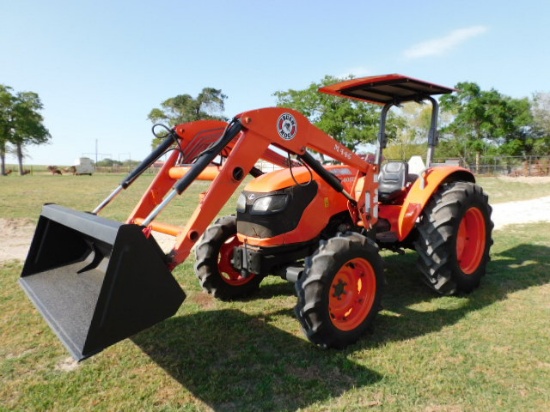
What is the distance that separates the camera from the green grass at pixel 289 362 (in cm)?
268

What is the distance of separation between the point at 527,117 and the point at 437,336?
46005mm

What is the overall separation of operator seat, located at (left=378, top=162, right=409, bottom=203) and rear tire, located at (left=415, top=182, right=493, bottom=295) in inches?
19.6

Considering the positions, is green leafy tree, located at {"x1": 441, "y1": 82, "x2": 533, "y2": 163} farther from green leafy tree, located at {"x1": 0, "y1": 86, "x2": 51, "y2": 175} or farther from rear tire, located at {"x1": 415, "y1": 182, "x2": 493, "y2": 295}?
green leafy tree, located at {"x1": 0, "y1": 86, "x2": 51, "y2": 175}

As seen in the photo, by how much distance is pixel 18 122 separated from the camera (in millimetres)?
46375

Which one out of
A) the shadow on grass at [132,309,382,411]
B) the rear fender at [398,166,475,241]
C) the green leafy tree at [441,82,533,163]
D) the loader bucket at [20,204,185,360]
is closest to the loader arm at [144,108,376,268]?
the loader bucket at [20,204,185,360]

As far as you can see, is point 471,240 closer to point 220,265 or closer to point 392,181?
point 392,181

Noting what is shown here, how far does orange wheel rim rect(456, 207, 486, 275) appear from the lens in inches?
193

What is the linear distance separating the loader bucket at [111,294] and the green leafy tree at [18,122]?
165ft

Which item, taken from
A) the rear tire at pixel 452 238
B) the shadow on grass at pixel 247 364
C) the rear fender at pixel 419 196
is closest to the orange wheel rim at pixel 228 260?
the shadow on grass at pixel 247 364

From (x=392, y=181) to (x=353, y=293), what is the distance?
2.00 metres

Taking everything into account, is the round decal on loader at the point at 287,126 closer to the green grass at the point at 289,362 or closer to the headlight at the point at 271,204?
the headlight at the point at 271,204

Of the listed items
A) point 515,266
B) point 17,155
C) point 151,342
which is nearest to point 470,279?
point 515,266

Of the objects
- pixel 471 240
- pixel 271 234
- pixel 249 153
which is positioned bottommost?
pixel 471 240

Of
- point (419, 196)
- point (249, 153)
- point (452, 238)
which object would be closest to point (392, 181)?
point (419, 196)
